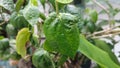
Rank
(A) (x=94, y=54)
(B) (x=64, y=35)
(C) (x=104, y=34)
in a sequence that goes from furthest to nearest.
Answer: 1. (C) (x=104, y=34)
2. (A) (x=94, y=54)
3. (B) (x=64, y=35)

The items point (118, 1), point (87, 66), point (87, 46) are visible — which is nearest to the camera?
point (87, 46)

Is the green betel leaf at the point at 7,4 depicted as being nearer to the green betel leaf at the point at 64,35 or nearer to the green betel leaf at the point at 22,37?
the green betel leaf at the point at 22,37

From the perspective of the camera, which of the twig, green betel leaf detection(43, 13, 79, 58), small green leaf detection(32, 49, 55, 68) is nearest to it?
green betel leaf detection(43, 13, 79, 58)

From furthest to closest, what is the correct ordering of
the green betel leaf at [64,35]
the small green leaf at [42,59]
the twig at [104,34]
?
the twig at [104,34] → the small green leaf at [42,59] → the green betel leaf at [64,35]

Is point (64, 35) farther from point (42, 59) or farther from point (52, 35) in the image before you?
point (42, 59)

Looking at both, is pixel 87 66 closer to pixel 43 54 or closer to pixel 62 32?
pixel 43 54

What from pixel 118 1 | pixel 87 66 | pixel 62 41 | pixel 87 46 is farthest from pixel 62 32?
pixel 118 1

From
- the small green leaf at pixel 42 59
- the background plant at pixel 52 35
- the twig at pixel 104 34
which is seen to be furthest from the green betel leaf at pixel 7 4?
the twig at pixel 104 34

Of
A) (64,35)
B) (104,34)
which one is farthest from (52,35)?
(104,34)

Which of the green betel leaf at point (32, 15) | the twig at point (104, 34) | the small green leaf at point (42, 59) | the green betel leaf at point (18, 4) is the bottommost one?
the twig at point (104, 34)

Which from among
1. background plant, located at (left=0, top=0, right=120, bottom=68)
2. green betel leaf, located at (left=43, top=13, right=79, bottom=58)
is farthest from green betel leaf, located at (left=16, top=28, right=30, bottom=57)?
green betel leaf, located at (left=43, top=13, right=79, bottom=58)

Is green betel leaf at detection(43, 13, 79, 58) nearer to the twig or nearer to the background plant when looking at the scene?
the background plant
